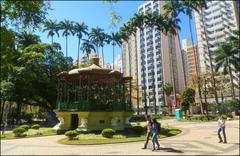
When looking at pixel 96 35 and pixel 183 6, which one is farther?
pixel 96 35

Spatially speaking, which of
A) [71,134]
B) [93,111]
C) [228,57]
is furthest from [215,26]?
[71,134]

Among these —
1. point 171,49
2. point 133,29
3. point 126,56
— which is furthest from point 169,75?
point 133,29

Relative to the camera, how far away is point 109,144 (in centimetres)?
1886

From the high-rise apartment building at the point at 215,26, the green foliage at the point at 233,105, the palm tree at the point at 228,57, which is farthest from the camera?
the high-rise apartment building at the point at 215,26

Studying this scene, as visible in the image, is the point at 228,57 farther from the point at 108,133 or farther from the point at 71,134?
the point at 71,134

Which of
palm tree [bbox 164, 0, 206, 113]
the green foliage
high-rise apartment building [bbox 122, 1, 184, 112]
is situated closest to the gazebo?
palm tree [bbox 164, 0, 206, 113]

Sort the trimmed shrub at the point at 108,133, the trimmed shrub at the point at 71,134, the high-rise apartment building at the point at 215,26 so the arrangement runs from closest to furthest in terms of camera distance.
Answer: the trimmed shrub at the point at 71,134
the trimmed shrub at the point at 108,133
the high-rise apartment building at the point at 215,26

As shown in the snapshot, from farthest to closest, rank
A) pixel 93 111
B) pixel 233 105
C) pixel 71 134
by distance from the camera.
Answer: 1. pixel 233 105
2. pixel 93 111
3. pixel 71 134

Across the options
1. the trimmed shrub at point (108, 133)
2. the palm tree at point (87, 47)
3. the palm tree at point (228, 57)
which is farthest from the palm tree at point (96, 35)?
the trimmed shrub at point (108, 133)

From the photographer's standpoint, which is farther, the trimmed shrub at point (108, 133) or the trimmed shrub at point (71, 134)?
the trimmed shrub at point (108, 133)

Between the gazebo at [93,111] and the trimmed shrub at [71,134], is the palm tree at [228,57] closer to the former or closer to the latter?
the gazebo at [93,111]

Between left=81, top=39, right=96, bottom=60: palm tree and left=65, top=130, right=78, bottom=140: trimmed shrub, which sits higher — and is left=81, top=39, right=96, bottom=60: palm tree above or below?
above

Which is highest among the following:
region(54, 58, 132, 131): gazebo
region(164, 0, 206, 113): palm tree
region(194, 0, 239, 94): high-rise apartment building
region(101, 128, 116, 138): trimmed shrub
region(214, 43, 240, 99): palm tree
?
region(194, 0, 239, 94): high-rise apartment building

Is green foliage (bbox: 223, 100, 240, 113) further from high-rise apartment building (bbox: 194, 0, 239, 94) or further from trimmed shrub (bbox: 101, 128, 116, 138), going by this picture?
high-rise apartment building (bbox: 194, 0, 239, 94)
